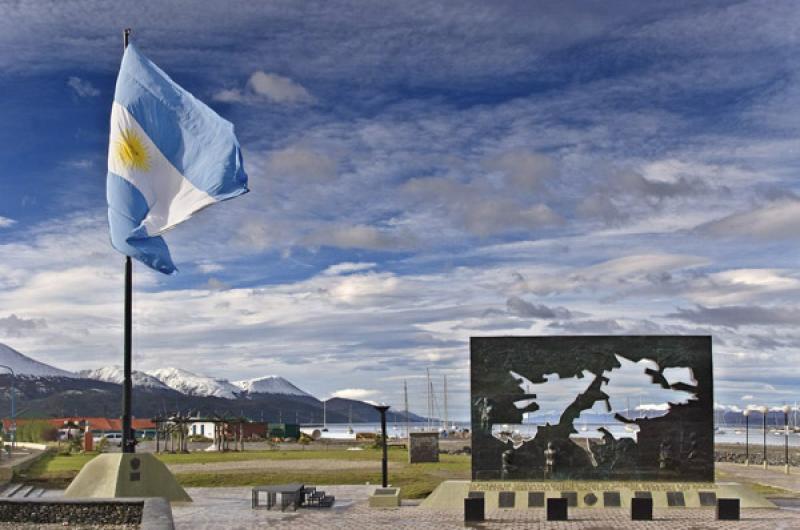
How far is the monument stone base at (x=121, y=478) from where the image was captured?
95.1 feet

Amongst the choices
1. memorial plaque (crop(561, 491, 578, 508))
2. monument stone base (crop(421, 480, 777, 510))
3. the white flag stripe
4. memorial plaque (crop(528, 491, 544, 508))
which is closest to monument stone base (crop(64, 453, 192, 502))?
the white flag stripe

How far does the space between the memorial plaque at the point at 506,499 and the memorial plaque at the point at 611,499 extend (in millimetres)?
2682

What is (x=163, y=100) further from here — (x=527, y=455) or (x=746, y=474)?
(x=746, y=474)

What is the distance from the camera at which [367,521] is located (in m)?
27.7

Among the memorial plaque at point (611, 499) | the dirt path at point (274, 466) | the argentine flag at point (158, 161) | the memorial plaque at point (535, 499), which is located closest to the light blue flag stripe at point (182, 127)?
the argentine flag at point (158, 161)

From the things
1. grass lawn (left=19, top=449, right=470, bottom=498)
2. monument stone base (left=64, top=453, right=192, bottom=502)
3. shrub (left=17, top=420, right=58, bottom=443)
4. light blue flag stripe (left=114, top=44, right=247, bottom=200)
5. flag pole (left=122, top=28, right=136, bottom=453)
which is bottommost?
shrub (left=17, top=420, right=58, bottom=443)

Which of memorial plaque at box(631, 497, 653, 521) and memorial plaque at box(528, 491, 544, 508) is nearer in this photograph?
memorial plaque at box(631, 497, 653, 521)

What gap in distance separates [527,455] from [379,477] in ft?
46.1

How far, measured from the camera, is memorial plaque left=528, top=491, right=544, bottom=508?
29.7 m

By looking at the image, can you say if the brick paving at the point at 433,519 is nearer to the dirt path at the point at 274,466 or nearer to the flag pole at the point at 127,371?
the flag pole at the point at 127,371

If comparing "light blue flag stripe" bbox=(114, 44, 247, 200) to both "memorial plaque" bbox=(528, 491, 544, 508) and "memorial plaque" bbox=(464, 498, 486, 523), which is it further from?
"memorial plaque" bbox=(528, 491, 544, 508)

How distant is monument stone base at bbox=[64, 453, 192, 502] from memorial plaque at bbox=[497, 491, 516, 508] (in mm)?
9974

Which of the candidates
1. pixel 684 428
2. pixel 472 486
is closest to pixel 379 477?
pixel 472 486

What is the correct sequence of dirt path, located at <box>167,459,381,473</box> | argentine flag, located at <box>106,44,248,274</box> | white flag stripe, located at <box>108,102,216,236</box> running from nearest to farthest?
argentine flag, located at <box>106,44,248,274</box> < white flag stripe, located at <box>108,102,216,236</box> < dirt path, located at <box>167,459,381,473</box>
